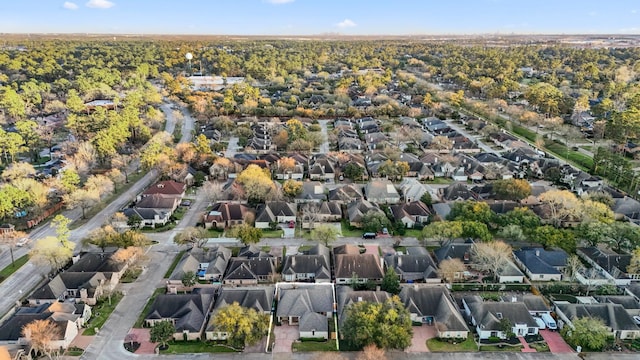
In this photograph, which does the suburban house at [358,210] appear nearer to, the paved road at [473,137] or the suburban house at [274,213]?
the suburban house at [274,213]

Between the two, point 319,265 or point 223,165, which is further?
point 223,165

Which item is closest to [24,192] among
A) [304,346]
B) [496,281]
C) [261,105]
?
[304,346]

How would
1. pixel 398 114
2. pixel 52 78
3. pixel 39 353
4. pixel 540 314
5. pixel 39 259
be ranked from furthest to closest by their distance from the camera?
1. pixel 52 78
2. pixel 398 114
3. pixel 39 259
4. pixel 540 314
5. pixel 39 353

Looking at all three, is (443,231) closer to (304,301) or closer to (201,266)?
(304,301)

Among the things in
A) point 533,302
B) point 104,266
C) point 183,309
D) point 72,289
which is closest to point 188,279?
point 183,309

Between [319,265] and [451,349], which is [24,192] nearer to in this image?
[319,265]
